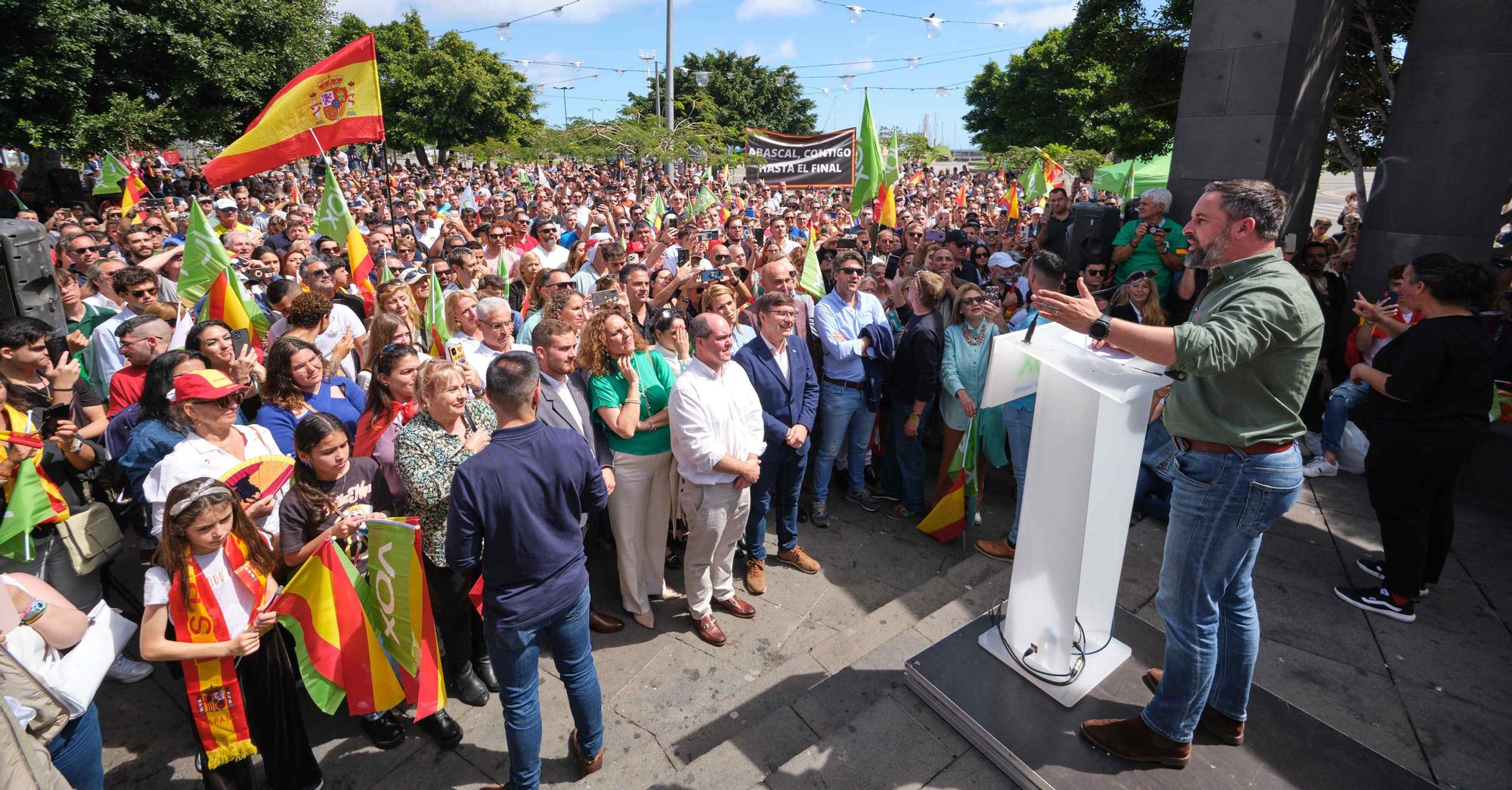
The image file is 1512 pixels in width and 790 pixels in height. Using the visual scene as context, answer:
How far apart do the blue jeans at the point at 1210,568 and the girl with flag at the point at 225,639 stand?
136 inches

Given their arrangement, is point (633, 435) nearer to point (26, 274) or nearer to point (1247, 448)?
point (1247, 448)

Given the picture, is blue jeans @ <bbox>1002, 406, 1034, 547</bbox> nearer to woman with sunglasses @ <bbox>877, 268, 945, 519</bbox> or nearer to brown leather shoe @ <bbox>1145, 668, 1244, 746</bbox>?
woman with sunglasses @ <bbox>877, 268, 945, 519</bbox>

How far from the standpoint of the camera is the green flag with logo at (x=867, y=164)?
33.3ft

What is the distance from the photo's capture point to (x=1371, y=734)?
3064 mm

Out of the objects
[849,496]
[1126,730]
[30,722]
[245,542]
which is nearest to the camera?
[30,722]

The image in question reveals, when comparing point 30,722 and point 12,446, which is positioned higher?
point 12,446

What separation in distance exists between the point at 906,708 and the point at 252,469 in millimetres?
3005

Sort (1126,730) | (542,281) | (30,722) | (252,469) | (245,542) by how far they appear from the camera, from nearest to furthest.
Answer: (30,722)
(1126,730)
(245,542)
(252,469)
(542,281)

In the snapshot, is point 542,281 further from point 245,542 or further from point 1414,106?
point 1414,106

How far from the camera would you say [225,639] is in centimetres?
289

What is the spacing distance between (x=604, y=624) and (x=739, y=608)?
81 cm

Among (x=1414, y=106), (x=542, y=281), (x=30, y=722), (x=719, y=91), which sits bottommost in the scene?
(x=30, y=722)

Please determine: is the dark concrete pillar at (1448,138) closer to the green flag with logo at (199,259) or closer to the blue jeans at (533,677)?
the blue jeans at (533,677)

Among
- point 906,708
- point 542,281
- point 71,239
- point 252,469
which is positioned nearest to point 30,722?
point 252,469
